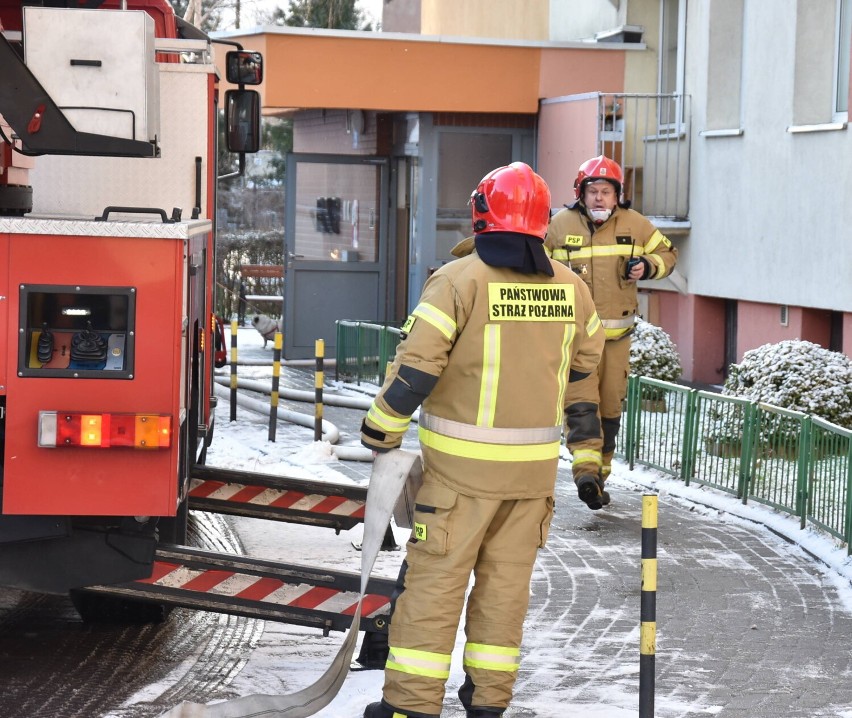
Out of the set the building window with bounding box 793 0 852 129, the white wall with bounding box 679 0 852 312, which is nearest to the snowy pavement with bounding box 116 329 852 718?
the white wall with bounding box 679 0 852 312

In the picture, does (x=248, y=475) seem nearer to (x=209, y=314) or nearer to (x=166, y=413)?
(x=209, y=314)

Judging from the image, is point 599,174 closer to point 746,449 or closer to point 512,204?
point 746,449

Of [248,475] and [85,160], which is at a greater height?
[85,160]

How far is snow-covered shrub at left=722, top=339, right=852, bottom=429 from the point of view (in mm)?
11188

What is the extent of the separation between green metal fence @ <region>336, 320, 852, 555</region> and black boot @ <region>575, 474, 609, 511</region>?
1.36m

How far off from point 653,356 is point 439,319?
30.3ft

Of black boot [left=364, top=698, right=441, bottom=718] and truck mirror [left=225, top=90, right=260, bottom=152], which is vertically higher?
truck mirror [left=225, top=90, right=260, bottom=152]

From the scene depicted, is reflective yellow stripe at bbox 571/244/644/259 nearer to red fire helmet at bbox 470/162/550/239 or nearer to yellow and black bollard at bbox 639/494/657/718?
red fire helmet at bbox 470/162/550/239

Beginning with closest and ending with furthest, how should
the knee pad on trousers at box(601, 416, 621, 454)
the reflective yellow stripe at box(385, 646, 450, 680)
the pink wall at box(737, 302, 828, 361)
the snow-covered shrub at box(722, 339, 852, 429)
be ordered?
the reflective yellow stripe at box(385, 646, 450, 680)
the knee pad on trousers at box(601, 416, 621, 454)
the snow-covered shrub at box(722, 339, 852, 429)
the pink wall at box(737, 302, 828, 361)

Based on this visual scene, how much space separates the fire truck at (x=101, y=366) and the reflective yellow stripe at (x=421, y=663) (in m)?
0.75

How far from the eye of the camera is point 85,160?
780 centimetres

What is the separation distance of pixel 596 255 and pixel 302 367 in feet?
35.9

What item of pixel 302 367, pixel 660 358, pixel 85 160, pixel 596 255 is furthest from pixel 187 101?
pixel 302 367

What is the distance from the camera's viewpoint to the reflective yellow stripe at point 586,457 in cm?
841
